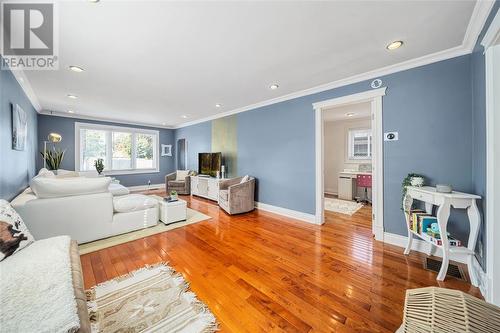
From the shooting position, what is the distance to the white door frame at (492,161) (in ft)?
→ 4.86

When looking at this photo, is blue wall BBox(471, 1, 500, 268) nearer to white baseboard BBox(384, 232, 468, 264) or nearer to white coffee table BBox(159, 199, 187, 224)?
white baseboard BBox(384, 232, 468, 264)

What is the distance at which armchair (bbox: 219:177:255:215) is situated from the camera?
13.1 ft

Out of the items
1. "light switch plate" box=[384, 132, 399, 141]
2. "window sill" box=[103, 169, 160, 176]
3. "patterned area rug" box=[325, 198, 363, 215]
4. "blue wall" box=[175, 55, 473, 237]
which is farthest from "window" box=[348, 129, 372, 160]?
"window sill" box=[103, 169, 160, 176]

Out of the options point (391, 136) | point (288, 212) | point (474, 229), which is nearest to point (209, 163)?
point (288, 212)

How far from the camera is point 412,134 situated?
2.49 m

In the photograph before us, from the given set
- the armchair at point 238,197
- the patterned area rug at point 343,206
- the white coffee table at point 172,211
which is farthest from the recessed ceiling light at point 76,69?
the patterned area rug at point 343,206

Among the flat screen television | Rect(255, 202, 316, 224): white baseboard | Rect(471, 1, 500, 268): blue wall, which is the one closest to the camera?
Rect(471, 1, 500, 268): blue wall

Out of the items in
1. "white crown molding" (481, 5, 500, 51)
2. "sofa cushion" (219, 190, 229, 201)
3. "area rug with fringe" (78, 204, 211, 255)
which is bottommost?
"area rug with fringe" (78, 204, 211, 255)

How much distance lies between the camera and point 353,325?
1353 millimetres

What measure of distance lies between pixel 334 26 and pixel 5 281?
309 centimetres

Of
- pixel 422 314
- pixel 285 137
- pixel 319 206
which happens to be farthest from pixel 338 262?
pixel 285 137

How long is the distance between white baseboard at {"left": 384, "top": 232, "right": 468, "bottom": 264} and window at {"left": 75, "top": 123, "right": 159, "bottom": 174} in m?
7.60

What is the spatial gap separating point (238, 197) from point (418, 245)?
3024 mm

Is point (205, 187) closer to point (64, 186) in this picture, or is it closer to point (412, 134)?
point (64, 186)
